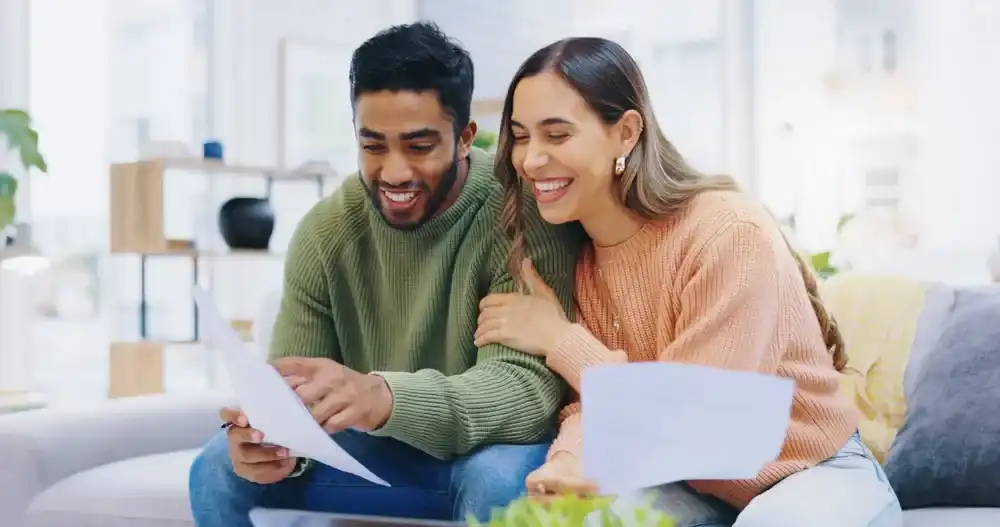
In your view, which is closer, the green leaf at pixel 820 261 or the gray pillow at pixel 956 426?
the gray pillow at pixel 956 426

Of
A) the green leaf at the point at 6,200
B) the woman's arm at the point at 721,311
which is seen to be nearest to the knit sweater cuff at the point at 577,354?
the woman's arm at the point at 721,311

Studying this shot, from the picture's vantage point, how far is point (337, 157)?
16.5 ft

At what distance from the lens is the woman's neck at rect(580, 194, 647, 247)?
134cm

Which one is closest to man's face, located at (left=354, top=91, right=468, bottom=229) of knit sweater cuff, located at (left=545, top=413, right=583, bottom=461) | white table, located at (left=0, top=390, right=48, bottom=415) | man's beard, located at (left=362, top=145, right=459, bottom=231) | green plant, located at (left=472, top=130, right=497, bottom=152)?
man's beard, located at (left=362, top=145, right=459, bottom=231)

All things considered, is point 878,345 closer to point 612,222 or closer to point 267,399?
point 612,222

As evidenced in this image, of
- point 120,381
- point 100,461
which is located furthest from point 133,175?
point 100,461

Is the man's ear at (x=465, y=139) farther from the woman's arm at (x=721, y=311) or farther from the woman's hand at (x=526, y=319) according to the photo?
the woman's arm at (x=721, y=311)

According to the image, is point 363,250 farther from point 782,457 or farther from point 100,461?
point 100,461

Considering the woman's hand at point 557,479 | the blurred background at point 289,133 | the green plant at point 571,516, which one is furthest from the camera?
the blurred background at point 289,133

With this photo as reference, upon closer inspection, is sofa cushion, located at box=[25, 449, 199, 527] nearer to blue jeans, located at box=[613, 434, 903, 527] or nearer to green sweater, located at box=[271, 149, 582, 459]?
green sweater, located at box=[271, 149, 582, 459]

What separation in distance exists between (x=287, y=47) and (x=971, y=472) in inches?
149

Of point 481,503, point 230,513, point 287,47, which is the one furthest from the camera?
point 287,47

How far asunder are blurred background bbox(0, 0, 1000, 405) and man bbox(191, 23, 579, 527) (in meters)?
2.37

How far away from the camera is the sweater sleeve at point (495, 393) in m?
1.24
